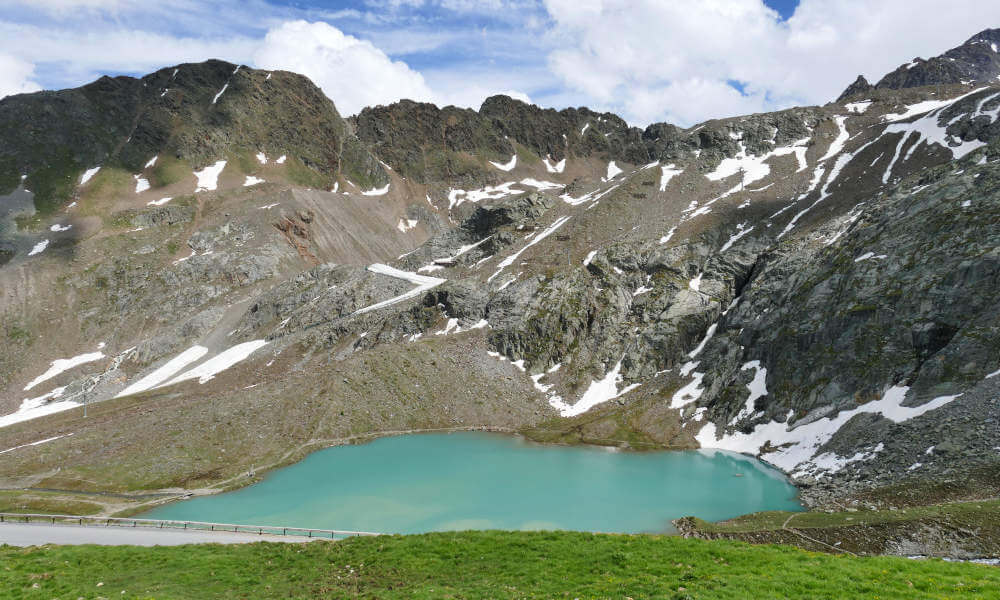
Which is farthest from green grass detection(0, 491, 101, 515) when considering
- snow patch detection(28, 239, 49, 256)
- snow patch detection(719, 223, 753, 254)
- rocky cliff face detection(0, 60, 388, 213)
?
rocky cliff face detection(0, 60, 388, 213)

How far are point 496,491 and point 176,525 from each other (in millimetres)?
26349

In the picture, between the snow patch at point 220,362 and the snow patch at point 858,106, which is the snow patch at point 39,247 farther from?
the snow patch at point 858,106

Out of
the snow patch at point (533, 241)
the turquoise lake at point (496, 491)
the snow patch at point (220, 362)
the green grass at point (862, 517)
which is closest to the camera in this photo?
the green grass at point (862, 517)

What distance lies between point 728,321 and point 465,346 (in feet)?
136

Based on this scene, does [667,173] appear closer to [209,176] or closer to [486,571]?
[486,571]

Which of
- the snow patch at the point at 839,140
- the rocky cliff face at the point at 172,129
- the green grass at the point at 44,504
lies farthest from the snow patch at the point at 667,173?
the green grass at the point at 44,504

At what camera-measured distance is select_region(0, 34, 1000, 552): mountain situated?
171ft

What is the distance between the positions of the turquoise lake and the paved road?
7888mm

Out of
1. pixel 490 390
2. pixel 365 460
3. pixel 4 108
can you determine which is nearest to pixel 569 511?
pixel 365 460

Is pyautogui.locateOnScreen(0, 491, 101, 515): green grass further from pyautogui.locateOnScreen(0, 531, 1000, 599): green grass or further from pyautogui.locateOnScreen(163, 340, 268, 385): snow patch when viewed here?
pyautogui.locateOnScreen(163, 340, 268, 385): snow patch

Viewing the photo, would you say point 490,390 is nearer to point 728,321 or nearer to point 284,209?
point 728,321

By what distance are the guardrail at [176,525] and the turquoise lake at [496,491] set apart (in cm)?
479

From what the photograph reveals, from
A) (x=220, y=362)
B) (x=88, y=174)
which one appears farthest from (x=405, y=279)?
(x=88, y=174)

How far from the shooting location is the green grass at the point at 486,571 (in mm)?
15570
